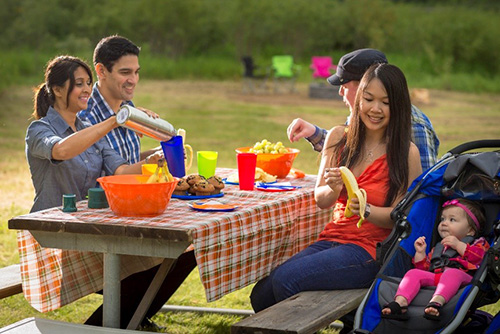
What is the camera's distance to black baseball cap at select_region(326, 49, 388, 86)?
405 cm

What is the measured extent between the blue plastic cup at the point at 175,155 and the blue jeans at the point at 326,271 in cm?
74

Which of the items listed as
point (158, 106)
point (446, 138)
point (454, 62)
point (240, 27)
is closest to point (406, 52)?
point (454, 62)

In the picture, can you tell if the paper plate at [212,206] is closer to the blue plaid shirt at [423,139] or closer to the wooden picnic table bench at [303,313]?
the wooden picnic table bench at [303,313]

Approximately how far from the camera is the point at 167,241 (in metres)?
3.18

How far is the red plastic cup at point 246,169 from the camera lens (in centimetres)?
389

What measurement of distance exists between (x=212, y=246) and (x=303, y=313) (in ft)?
1.46

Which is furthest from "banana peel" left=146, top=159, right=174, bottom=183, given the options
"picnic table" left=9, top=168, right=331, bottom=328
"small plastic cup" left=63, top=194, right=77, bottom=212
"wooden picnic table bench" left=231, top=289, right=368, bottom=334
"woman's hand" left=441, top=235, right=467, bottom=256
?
"woman's hand" left=441, top=235, right=467, bottom=256

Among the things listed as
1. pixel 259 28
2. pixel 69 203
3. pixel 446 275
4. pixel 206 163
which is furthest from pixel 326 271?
pixel 259 28

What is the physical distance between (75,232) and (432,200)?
1467 millimetres

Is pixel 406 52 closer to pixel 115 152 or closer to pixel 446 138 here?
pixel 446 138

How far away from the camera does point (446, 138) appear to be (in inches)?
517

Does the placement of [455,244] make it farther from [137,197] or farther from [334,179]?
[137,197]

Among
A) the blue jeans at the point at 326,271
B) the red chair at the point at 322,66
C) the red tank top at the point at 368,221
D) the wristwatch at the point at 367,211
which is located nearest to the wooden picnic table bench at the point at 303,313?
the blue jeans at the point at 326,271

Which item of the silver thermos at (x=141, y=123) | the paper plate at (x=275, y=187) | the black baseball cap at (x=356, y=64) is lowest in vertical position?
the paper plate at (x=275, y=187)
